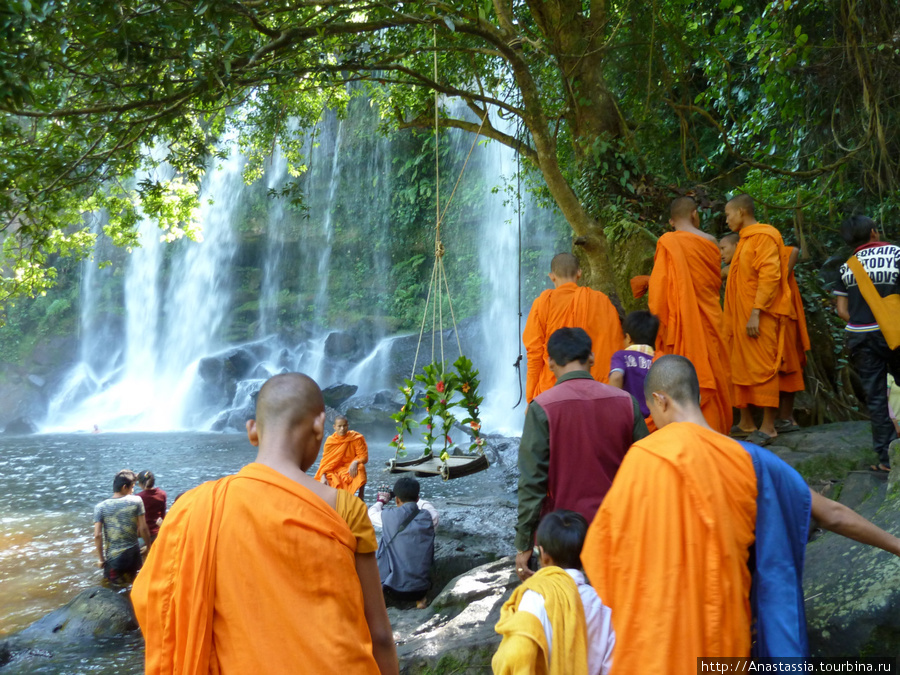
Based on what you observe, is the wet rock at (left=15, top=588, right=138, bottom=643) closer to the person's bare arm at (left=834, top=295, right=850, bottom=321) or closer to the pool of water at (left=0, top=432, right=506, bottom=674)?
the pool of water at (left=0, top=432, right=506, bottom=674)

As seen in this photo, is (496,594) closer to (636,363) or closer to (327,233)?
(636,363)

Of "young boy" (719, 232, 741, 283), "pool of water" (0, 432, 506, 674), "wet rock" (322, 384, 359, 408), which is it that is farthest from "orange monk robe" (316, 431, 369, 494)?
"wet rock" (322, 384, 359, 408)

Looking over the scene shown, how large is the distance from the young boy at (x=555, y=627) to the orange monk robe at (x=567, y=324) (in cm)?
242

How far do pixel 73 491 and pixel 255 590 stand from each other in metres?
12.1

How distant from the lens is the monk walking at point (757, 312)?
5180mm

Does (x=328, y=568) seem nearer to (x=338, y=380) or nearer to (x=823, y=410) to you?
(x=823, y=410)

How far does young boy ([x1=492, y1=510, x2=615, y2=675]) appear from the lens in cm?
214

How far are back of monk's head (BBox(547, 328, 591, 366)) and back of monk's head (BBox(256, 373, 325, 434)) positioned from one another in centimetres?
143

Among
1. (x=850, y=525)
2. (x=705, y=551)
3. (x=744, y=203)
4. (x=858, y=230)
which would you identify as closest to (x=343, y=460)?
(x=744, y=203)

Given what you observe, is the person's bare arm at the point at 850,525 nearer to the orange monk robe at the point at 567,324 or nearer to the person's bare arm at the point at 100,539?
the orange monk robe at the point at 567,324

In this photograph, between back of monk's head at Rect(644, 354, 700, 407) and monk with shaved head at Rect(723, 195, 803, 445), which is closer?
back of monk's head at Rect(644, 354, 700, 407)

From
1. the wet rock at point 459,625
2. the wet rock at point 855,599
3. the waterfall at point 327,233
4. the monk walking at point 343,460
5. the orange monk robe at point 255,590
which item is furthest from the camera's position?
the waterfall at point 327,233

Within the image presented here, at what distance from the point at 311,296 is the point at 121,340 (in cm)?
800

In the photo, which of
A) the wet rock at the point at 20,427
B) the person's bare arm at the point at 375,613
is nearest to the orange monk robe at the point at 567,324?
the person's bare arm at the point at 375,613
